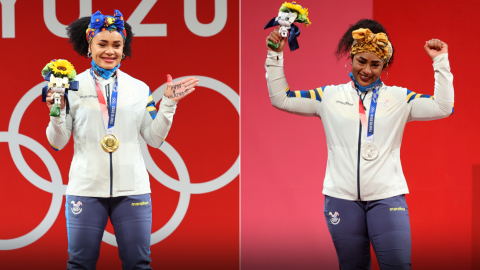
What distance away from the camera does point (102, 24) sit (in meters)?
2.45

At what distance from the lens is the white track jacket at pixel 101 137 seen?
235cm

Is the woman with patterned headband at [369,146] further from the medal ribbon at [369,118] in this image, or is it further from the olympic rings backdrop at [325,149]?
the olympic rings backdrop at [325,149]

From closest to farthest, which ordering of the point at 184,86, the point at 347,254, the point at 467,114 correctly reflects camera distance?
the point at 347,254 → the point at 184,86 → the point at 467,114

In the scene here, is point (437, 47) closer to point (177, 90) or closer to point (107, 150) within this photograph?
point (177, 90)

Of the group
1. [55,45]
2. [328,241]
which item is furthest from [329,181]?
[55,45]

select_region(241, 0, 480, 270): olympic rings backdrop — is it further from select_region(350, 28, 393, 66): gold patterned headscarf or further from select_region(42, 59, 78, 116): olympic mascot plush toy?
select_region(42, 59, 78, 116): olympic mascot plush toy

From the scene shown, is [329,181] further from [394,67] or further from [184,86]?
[394,67]

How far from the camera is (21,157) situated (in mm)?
3896

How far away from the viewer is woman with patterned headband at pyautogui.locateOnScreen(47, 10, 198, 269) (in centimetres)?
233

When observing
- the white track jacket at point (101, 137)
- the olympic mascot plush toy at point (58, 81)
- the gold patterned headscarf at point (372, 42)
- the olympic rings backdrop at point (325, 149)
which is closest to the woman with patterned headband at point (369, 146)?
the gold patterned headscarf at point (372, 42)

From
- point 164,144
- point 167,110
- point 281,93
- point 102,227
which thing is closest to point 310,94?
point 281,93

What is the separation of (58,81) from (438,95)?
69.5 inches

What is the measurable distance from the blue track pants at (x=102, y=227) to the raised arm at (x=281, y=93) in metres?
0.83

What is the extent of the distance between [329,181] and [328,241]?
1571 millimetres
